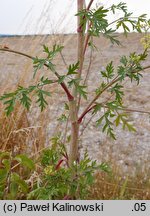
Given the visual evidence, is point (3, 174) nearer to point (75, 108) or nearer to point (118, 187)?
point (75, 108)

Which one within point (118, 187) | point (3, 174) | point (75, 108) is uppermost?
point (75, 108)

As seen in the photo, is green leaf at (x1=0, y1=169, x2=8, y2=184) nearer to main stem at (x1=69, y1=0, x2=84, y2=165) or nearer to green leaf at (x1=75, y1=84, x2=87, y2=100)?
main stem at (x1=69, y1=0, x2=84, y2=165)

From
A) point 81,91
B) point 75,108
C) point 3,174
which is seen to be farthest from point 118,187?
point 81,91

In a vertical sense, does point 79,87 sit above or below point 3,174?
above

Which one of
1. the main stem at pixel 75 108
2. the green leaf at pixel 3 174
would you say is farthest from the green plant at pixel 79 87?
the green leaf at pixel 3 174

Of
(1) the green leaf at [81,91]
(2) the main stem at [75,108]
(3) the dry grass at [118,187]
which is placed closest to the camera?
(1) the green leaf at [81,91]

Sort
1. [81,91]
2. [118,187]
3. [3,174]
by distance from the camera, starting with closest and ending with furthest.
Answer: [81,91] < [3,174] < [118,187]

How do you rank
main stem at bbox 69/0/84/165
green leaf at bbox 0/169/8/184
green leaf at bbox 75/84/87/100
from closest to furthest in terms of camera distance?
green leaf at bbox 75/84/87/100 → main stem at bbox 69/0/84/165 → green leaf at bbox 0/169/8/184

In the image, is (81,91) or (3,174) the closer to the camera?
(81,91)

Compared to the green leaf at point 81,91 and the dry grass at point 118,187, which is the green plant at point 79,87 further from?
Result: the dry grass at point 118,187

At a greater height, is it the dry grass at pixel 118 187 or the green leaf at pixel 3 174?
the green leaf at pixel 3 174

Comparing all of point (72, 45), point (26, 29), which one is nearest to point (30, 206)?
point (26, 29)

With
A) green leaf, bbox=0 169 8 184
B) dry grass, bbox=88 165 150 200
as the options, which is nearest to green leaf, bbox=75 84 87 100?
green leaf, bbox=0 169 8 184

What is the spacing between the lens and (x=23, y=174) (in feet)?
8.34
